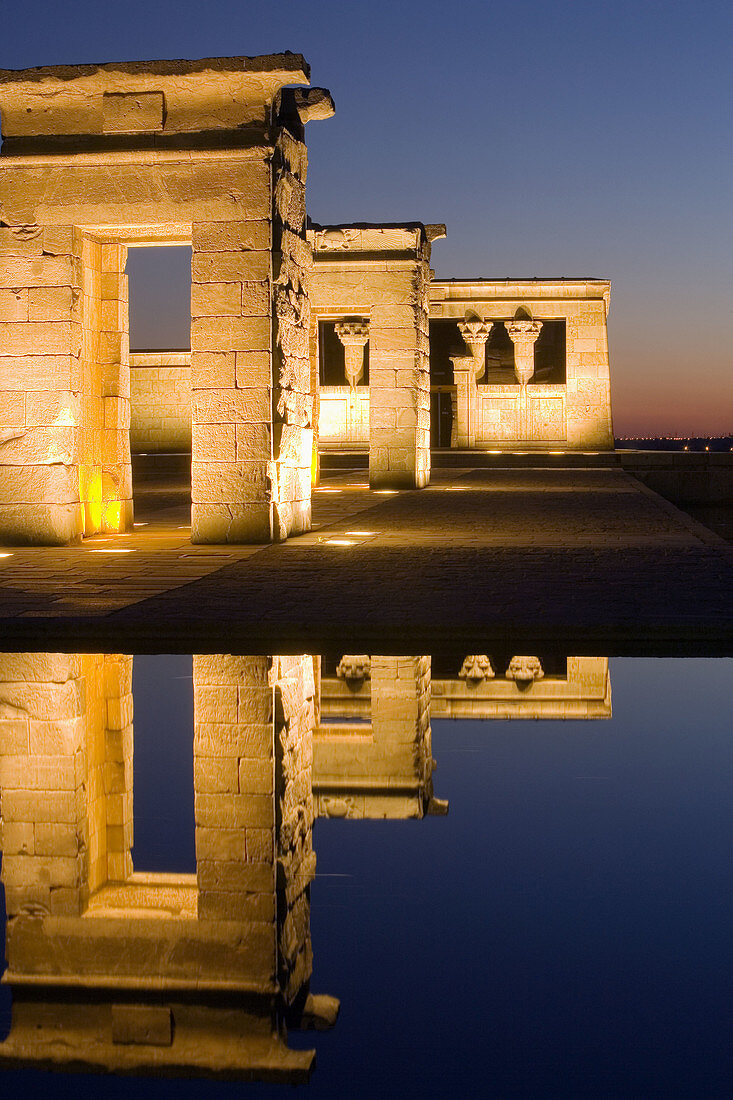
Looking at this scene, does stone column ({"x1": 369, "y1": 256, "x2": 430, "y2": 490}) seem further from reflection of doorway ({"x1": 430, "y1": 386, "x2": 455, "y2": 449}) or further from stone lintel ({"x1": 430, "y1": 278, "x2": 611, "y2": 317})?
reflection of doorway ({"x1": 430, "y1": 386, "x2": 455, "y2": 449})

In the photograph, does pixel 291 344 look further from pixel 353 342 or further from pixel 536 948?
pixel 353 342

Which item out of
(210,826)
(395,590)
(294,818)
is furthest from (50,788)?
(395,590)

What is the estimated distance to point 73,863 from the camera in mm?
3250

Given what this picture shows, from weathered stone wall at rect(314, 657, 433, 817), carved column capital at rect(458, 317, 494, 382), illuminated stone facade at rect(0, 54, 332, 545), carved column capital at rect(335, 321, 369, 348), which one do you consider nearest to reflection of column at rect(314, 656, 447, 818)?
weathered stone wall at rect(314, 657, 433, 817)

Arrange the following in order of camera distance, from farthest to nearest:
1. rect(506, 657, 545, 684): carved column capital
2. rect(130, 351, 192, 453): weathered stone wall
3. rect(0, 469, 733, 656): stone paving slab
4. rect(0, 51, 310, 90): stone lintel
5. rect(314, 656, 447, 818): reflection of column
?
rect(130, 351, 192, 453): weathered stone wall < rect(0, 51, 310, 90): stone lintel < rect(0, 469, 733, 656): stone paving slab < rect(506, 657, 545, 684): carved column capital < rect(314, 656, 447, 818): reflection of column

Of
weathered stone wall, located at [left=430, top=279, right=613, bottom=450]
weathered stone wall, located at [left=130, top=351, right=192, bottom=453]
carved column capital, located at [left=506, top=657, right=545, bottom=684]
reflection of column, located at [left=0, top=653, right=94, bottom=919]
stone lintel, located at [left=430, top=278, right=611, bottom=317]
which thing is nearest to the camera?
reflection of column, located at [left=0, top=653, right=94, bottom=919]

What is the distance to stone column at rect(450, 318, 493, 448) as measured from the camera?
107 ft

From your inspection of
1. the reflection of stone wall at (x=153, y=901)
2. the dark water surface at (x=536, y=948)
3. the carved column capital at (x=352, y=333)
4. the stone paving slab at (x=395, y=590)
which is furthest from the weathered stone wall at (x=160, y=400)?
the dark water surface at (x=536, y=948)

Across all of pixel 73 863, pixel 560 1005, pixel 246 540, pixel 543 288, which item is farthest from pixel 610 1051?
pixel 543 288

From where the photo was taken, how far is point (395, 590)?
7.62 metres

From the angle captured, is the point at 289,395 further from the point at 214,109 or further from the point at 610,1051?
the point at 610,1051

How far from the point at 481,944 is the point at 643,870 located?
0.66m

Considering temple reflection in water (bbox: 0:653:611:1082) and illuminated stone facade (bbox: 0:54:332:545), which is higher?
illuminated stone facade (bbox: 0:54:332:545)

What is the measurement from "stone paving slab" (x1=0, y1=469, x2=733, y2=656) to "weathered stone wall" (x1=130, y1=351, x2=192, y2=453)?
20.1 metres
